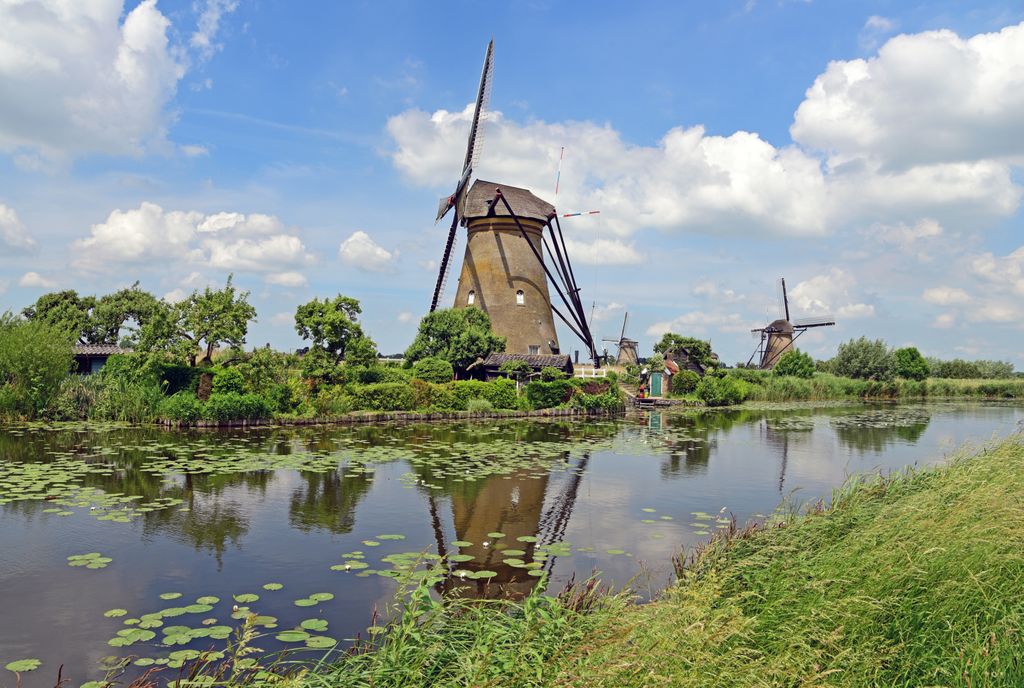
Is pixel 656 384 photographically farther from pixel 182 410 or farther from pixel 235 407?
pixel 182 410

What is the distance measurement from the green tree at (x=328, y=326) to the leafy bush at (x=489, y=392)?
393 cm

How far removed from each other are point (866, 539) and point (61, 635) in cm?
621

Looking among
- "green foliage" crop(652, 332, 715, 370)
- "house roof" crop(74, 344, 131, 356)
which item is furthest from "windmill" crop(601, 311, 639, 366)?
"house roof" crop(74, 344, 131, 356)

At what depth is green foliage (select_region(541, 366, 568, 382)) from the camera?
88.4 ft

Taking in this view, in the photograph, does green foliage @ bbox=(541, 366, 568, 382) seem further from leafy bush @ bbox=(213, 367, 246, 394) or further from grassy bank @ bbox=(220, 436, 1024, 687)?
grassy bank @ bbox=(220, 436, 1024, 687)

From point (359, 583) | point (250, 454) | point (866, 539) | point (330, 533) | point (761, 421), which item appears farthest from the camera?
point (761, 421)

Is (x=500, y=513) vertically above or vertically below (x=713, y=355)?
below

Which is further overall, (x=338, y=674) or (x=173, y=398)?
(x=173, y=398)

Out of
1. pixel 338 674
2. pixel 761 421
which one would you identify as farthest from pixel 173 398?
pixel 761 421

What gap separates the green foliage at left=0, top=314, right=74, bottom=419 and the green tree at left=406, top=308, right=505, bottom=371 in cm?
1420

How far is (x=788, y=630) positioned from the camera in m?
3.69

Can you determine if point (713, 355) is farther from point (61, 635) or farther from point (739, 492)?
point (61, 635)

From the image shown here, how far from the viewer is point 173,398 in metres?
18.2

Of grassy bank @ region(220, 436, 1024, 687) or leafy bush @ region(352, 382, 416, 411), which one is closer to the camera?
grassy bank @ region(220, 436, 1024, 687)
